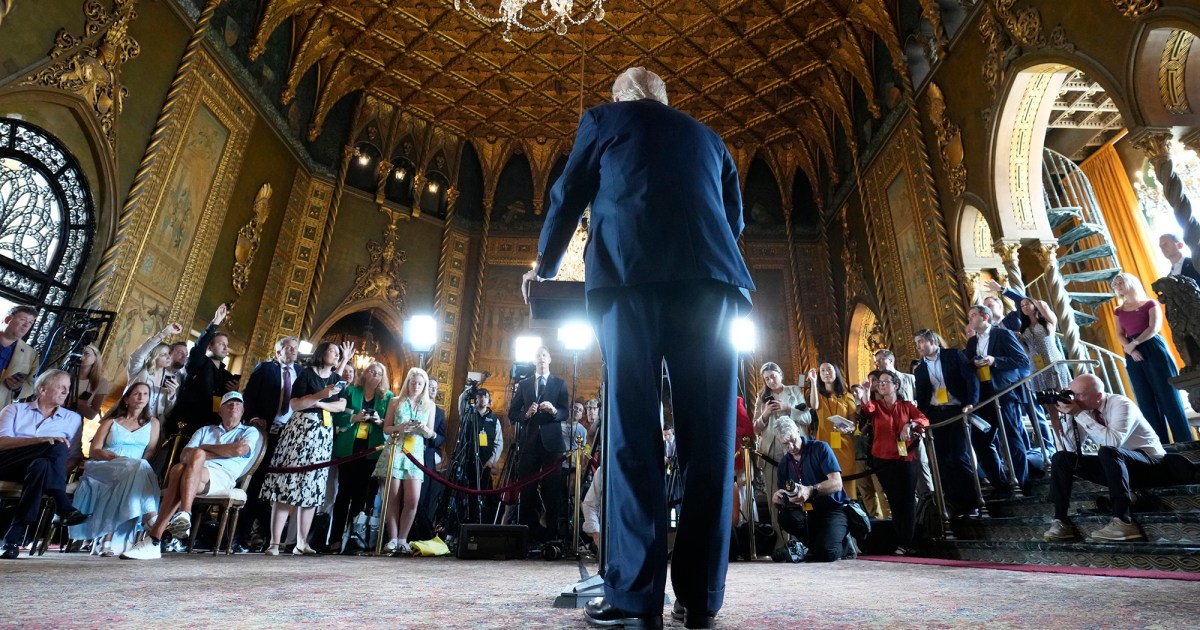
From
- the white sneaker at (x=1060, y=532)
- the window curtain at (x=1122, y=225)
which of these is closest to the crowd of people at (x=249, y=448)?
the white sneaker at (x=1060, y=532)

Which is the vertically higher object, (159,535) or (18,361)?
(18,361)

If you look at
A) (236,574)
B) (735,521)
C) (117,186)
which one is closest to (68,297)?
(117,186)

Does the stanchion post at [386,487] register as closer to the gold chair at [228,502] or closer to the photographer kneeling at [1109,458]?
the gold chair at [228,502]

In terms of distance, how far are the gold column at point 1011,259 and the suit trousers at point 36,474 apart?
31.2 feet

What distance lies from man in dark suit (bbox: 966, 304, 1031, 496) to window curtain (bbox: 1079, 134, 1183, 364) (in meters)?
7.31

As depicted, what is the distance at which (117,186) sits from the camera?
7.70 meters

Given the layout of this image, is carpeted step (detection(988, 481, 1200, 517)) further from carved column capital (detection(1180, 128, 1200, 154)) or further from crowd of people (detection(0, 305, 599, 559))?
carved column capital (detection(1180, 128, 1200, 154))

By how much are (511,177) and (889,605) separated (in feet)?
47.4

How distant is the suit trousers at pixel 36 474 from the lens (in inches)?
134

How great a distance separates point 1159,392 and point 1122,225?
7.54 m

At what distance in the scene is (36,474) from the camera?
11.2 ft

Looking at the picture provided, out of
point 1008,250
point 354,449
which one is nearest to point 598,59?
point 1008,250

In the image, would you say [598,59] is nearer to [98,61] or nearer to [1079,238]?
[98,61]

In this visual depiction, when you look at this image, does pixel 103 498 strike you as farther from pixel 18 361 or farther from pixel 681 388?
pixel 681 388
